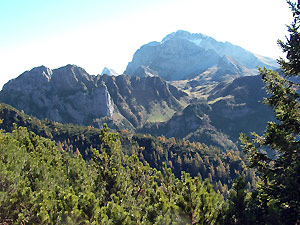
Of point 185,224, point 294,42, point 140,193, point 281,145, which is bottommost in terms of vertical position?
point 140,193

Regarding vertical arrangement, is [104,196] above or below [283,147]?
below

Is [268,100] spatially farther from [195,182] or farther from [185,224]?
[185,224]

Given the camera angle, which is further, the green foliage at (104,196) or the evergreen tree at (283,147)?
the green foliage at (104,196)

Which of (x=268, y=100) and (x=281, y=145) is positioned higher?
(x=268, y=100)

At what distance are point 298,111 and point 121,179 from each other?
66.8 ft

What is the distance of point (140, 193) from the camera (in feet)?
96.6

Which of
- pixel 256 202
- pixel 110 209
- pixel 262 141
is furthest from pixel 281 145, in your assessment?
pixel 110 209

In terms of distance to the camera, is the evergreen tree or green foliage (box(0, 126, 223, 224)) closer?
the evergreen tree

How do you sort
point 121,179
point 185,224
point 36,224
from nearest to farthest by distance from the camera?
point 185,224 → point 36,224 → point 121,179

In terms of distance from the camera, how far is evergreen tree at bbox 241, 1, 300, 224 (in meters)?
15.4

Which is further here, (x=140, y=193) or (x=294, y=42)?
(x=140, y=193)

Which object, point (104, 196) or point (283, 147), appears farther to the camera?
point (104, 196)

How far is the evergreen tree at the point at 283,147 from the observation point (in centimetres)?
1536

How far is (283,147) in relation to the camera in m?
16.9
